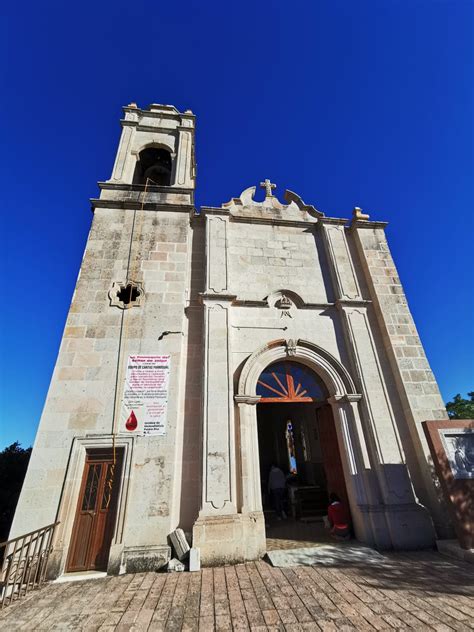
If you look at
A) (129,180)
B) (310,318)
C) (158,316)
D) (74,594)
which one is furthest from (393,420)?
(129,180)

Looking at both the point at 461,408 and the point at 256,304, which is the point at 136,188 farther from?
the point at 461,408

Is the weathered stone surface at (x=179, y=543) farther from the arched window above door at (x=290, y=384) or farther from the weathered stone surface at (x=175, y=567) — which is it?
the arched window above door at (x=290, y=384)

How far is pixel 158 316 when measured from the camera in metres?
7.27

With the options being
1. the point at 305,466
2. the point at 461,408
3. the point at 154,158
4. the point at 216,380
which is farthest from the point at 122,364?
the point at 461,408

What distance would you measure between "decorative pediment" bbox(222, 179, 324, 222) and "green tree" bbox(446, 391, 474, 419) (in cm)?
2741

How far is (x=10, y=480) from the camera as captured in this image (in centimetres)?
1568

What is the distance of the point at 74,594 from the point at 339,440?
569cm

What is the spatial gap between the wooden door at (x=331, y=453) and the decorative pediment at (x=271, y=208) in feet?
21.1

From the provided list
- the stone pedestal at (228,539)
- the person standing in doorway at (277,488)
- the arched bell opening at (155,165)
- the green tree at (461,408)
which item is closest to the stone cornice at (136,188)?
the arched bell opening at (155,165)

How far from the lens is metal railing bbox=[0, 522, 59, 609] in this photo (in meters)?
4.22

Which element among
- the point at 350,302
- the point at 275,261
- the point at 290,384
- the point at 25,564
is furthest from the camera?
the point at 275,261

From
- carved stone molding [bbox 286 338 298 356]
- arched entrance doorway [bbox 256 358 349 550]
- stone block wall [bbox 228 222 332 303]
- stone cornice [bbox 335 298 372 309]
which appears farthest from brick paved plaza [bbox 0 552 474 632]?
stone block wall [bbox 228 222 332 303]

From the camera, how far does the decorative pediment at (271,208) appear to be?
9727 millimetres

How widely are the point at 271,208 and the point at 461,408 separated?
3023 centimetres
